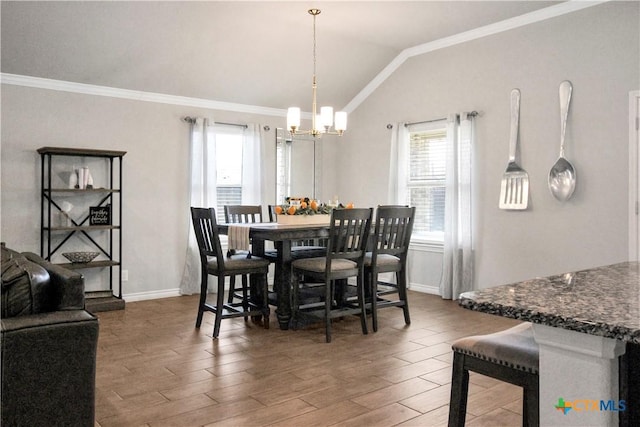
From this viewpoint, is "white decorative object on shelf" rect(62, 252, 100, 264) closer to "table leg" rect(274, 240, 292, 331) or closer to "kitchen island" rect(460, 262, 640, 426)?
"table leg" rect(274, 240, 292, 331)

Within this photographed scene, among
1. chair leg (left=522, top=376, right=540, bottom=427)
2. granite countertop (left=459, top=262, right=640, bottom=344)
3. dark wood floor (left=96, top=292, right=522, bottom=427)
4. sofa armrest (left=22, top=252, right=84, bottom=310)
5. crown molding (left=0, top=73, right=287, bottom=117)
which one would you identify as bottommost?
dark wood floor (left=96, top=292, right=522, bottom=427)

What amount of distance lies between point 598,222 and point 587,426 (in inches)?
149

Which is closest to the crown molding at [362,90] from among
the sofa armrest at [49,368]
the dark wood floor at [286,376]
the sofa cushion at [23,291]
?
the dark wood floor at [286,376]

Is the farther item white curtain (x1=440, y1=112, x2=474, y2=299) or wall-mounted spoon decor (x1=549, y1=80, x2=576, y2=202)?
white curtain (x1=440, y1=112, x2=474, y2=299)

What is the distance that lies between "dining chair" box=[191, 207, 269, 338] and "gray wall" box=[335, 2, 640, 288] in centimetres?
234

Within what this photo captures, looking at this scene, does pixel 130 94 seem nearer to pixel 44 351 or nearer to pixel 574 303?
pixel 44 351

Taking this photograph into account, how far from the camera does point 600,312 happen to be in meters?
1.07

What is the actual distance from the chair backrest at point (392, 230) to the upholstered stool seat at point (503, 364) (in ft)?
7.66

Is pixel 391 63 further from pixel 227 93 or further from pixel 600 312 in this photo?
pixel 600 312

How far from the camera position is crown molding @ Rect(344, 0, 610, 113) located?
454 centimetres

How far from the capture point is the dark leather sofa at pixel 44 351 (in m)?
1.83

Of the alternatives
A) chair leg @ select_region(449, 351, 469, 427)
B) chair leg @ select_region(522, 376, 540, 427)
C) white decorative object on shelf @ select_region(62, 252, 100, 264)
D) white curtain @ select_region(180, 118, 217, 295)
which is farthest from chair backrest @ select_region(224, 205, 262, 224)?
chair leg @ select_region(522, 376, 540, 427)

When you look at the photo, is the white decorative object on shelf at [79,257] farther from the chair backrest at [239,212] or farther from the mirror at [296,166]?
the mirror at [296,166]

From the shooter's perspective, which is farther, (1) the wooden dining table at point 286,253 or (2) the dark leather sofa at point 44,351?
(1) the wooden dining table at point 286,253
